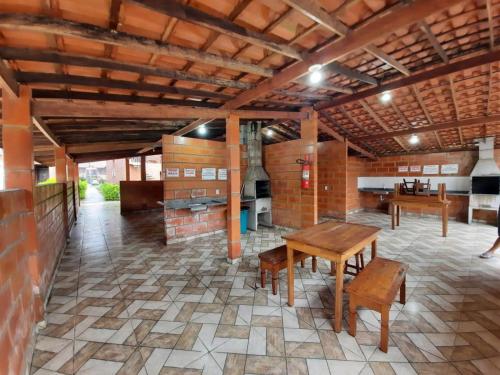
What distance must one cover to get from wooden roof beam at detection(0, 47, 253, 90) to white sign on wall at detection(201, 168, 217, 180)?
112 inches

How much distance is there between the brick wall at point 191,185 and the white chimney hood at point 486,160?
24.2ft

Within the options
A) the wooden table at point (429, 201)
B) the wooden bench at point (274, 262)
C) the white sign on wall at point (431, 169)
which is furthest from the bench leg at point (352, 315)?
the white sign on wall at point (431, 169)

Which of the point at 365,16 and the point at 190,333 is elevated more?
the point at 365,16

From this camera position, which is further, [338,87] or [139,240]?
[139,240]

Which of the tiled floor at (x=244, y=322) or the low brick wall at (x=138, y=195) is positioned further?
the low brick wall at (x=138, y=195)

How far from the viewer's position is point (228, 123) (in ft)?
12.2

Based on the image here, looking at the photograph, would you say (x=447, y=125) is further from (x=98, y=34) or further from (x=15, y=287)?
(x=15, y=287)

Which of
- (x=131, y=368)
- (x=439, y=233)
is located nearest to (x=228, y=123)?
(x=131, y=368)

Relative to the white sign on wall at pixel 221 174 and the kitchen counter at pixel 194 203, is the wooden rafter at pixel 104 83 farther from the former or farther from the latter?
the white sign on wall at pixel 221 174

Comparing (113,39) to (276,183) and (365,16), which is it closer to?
(365,16)

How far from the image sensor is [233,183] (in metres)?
3.80

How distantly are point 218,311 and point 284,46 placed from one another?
9.61ft

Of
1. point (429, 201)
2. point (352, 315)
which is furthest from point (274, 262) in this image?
point (429, 201)

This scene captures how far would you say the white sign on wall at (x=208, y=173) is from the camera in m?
5.40
